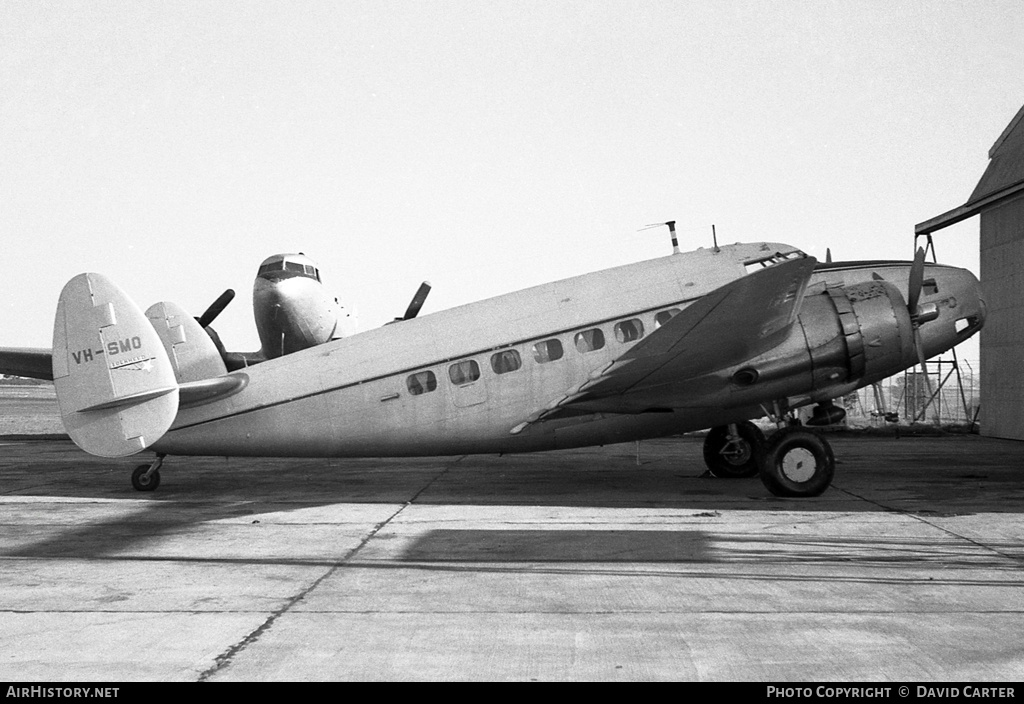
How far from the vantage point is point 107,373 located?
478 inches

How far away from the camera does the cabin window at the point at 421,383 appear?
14.3 meters

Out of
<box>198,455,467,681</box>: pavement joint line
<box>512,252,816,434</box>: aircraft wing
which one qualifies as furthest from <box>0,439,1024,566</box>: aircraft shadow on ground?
<box>512,252,816,434</box>: aircraft wing

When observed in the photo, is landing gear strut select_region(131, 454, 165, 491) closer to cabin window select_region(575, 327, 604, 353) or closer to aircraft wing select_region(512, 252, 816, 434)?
aircraft wing select_region(512, 252, 816, 434)

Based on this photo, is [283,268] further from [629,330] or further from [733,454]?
[733,454]

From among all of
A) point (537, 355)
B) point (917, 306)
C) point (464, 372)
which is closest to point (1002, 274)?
point (917, 306)

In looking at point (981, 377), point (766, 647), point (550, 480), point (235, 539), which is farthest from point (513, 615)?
point (981, 377)

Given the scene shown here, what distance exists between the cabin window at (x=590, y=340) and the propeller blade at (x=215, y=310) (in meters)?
9.39

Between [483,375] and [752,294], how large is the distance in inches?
177

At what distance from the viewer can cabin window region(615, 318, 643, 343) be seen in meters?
14.5

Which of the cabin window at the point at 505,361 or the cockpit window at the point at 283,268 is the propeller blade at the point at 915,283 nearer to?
the cabin window at the point at 505,361

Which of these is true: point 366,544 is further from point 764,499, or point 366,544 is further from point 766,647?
point 764,499
